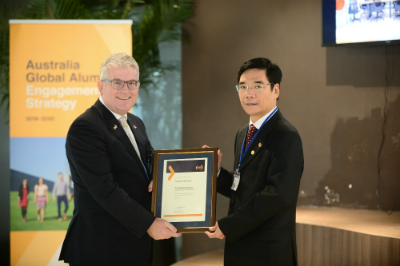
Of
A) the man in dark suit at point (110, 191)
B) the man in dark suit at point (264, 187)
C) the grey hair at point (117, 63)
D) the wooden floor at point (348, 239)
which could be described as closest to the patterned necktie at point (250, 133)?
the man in dark suit at point (264, 187)

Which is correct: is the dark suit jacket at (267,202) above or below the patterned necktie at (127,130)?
below

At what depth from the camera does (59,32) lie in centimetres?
382

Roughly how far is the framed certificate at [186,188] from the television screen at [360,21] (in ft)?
7.84

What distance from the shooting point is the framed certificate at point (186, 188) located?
7.39 ft

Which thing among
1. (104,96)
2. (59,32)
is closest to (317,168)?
(104,96)

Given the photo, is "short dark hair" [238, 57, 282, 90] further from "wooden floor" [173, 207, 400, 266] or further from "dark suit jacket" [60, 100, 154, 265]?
"wooden floor" [173, 207, 400, 266]

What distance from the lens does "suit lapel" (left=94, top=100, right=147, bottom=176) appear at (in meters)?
2.22

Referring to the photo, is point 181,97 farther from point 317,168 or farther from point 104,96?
point 104,96

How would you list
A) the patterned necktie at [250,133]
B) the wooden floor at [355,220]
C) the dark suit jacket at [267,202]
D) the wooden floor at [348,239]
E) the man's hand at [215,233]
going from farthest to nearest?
the wooden floor at [355,220] → the wooden floor at [348,239] → the patterned necktie at [250,133] → the man's hand at [215,233] → the dark suit jacket at [267,202]

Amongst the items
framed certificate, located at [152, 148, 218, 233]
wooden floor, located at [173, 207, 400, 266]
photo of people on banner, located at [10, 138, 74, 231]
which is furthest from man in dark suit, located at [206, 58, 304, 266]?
photo of people on banner, located at [10, 138, 74, 231]

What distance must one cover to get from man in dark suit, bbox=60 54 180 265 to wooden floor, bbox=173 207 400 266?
1.63 metres

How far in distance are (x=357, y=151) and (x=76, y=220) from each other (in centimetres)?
304

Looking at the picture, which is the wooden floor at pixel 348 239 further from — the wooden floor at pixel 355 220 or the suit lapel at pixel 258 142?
the suit lapel at pixel 258 142

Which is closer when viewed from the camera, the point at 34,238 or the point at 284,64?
the point at 34,238
